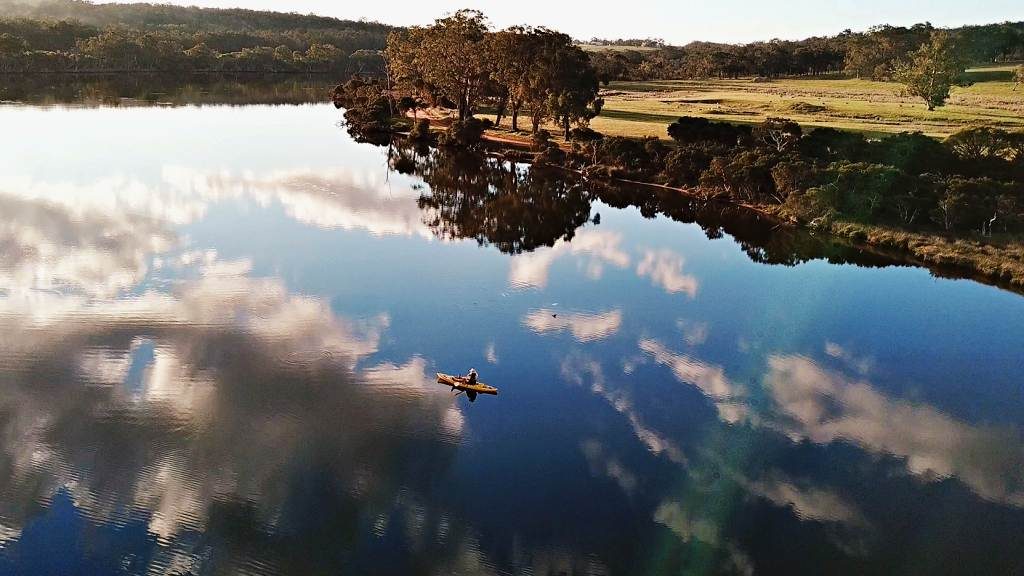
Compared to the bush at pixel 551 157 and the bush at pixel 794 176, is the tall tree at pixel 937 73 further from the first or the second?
the bush at pixel 551 157

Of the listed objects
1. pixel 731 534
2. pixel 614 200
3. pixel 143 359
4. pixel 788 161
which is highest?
pixel 788 161

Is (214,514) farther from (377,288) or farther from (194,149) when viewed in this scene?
(194,149)

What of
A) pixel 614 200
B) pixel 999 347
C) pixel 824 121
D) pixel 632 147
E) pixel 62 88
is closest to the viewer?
pixel 999 347

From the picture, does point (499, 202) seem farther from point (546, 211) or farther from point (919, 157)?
point (919, 157)

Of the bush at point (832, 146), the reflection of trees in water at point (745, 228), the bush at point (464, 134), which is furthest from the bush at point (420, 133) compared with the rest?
the bush at point (832, 146)

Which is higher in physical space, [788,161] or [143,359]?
[788,161]

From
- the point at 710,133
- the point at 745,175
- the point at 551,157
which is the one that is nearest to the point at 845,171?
the point at 745,175

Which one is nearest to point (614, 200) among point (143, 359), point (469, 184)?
point (469, 184)
